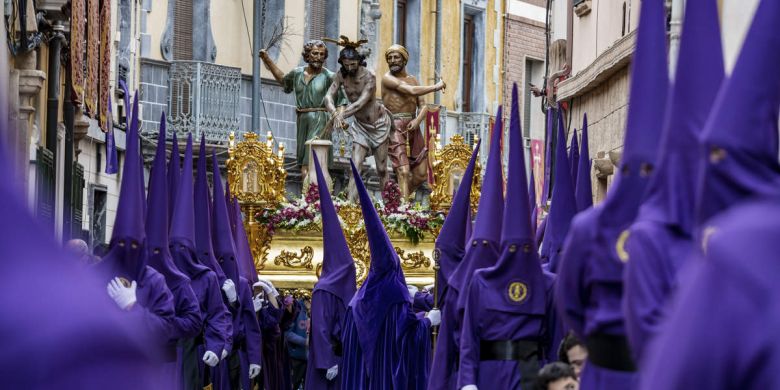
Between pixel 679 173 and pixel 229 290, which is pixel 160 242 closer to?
pixel 229 290

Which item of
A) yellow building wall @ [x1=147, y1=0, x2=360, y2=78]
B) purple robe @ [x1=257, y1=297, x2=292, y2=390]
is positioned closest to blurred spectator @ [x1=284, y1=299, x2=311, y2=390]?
purple robe @ [x1=257, y1=297, x2=292, y2=390]

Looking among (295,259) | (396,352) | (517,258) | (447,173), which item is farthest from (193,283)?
(447,173)

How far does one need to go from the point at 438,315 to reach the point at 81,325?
38.3 ft

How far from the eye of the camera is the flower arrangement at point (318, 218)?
2192cm

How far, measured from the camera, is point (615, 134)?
795 inches

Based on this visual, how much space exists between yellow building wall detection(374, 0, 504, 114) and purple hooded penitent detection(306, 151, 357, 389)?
22.4 m

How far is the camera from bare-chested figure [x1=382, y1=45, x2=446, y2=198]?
24141 millimetres

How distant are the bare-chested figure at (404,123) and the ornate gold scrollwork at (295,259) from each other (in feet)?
8.40

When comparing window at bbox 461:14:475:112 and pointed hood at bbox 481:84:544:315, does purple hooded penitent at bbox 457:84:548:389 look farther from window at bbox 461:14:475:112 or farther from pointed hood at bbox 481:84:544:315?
window at bbox 461:14:475:112

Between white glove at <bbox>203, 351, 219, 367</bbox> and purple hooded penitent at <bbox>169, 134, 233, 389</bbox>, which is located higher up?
purple hooded penitent at <bbox>169, 134, 233, 389</bbox>

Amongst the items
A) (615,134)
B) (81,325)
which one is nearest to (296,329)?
(615,134)

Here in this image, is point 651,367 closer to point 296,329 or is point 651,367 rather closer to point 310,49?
point 296,329

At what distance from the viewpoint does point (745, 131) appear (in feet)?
11.7

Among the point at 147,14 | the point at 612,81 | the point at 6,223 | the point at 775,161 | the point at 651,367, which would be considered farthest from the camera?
the point at 147,14
